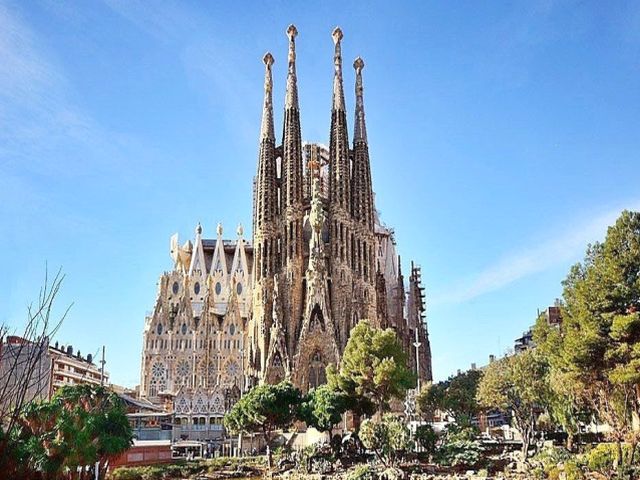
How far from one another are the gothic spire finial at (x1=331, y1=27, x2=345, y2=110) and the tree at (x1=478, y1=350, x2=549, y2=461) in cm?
4357

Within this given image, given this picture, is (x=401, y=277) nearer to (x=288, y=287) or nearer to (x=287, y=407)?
(x=288, y=287)

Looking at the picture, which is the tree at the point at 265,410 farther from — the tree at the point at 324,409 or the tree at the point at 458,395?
the tree at the point at 458,395

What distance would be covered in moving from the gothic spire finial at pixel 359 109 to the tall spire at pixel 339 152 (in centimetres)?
192

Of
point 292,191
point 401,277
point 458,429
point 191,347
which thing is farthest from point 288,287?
point 458,429

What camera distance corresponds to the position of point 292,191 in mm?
71625

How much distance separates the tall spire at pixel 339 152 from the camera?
71.9m

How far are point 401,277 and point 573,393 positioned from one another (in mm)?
55222

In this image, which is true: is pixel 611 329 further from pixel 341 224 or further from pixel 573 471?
pixel 341 224

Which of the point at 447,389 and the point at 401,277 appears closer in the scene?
the point at 447,389

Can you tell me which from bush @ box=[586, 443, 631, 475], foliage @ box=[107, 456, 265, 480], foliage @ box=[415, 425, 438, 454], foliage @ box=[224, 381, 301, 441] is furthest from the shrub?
foliage @ box=[107, 456, 265, 480]

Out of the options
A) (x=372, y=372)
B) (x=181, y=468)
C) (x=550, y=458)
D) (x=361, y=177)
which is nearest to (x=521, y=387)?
(x=550, y=458)

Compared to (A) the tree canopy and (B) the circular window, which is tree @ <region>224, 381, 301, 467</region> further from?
(B) the circular window

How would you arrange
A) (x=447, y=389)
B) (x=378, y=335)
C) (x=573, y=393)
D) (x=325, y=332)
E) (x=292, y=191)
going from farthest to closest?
(x=292, y=191) → (x=325, y=332) → (x=447, y=389) → (x=378, y=335) → (x=573, y=393)

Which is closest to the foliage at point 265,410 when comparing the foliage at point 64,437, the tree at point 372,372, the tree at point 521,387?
the tree at point 372,372
